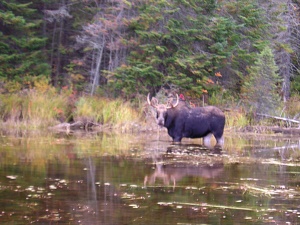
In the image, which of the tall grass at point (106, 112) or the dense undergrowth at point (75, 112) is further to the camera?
the tall grass at point (106, 112)

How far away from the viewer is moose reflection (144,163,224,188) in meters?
11.9

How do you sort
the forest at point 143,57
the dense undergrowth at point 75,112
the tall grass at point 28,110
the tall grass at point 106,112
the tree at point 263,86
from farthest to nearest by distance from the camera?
1. the forest at point 143,57
2. the tree at point 263,86
3. the tall grass at point 106,112
4. the dense undergrowth at point 75,112
5. the tall grass at point 28,110

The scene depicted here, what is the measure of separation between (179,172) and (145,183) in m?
1.62

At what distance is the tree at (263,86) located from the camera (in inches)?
1001

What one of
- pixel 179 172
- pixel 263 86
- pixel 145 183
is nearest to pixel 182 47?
pixel 263 86

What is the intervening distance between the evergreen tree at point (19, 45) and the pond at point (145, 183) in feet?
32.0

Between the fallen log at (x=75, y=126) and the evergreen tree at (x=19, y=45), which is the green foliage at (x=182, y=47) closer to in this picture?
the fallen log at (x=75, y=126)

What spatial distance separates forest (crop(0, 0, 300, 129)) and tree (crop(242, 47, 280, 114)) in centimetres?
4

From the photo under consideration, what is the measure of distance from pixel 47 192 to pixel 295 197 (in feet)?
13.9

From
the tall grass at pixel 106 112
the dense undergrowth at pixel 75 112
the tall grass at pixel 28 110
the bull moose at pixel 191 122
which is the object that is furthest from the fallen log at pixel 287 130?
the tall grass at pixel 28 110

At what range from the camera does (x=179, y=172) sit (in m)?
12.9

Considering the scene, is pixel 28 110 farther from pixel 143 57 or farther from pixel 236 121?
pixel 236 121

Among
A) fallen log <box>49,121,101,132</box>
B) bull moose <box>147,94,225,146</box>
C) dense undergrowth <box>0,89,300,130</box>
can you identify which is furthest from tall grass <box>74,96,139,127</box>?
bull moose <box>147,94,225,146</box>

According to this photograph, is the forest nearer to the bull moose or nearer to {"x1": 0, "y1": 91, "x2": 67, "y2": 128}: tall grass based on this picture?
{"x1": 0, "y1": 91, "x2": 67, "y2": 128}: tall grass
